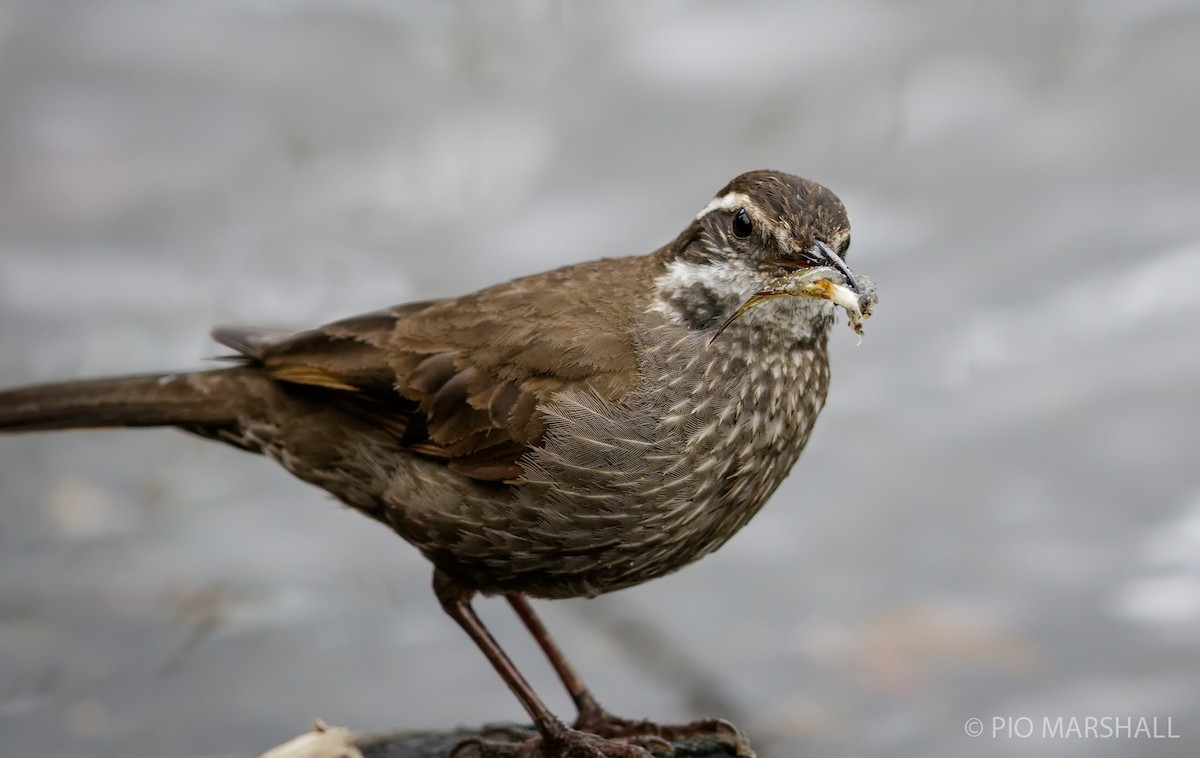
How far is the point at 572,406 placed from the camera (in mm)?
5340

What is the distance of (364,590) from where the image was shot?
28.8 feet

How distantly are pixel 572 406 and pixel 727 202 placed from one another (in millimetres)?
857

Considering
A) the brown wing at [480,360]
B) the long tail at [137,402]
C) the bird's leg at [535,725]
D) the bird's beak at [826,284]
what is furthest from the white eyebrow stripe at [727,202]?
the long tail at [137,402]

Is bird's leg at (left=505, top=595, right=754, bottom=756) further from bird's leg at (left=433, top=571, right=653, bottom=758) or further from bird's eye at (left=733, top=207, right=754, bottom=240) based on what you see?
bird's eye at (left=733, top=207, right=754, bottom=240)

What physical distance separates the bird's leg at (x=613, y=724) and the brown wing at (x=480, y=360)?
0.79m

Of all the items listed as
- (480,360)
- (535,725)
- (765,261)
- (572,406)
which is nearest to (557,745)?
(535,725)

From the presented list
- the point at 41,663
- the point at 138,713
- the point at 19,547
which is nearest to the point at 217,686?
the point at 138,713

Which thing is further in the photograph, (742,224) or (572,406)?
(572,406)

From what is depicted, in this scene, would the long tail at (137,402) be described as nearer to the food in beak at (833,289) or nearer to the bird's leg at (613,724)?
the bird's leg at (613,724)

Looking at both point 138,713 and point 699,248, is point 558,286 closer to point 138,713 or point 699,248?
point 699,248

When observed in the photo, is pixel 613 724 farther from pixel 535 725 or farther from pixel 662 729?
pixel 535 725

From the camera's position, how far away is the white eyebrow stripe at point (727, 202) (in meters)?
5.17

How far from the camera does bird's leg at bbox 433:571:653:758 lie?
570 centimetres

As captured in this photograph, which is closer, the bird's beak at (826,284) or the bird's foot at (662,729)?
the bird's beak at (826,284)
